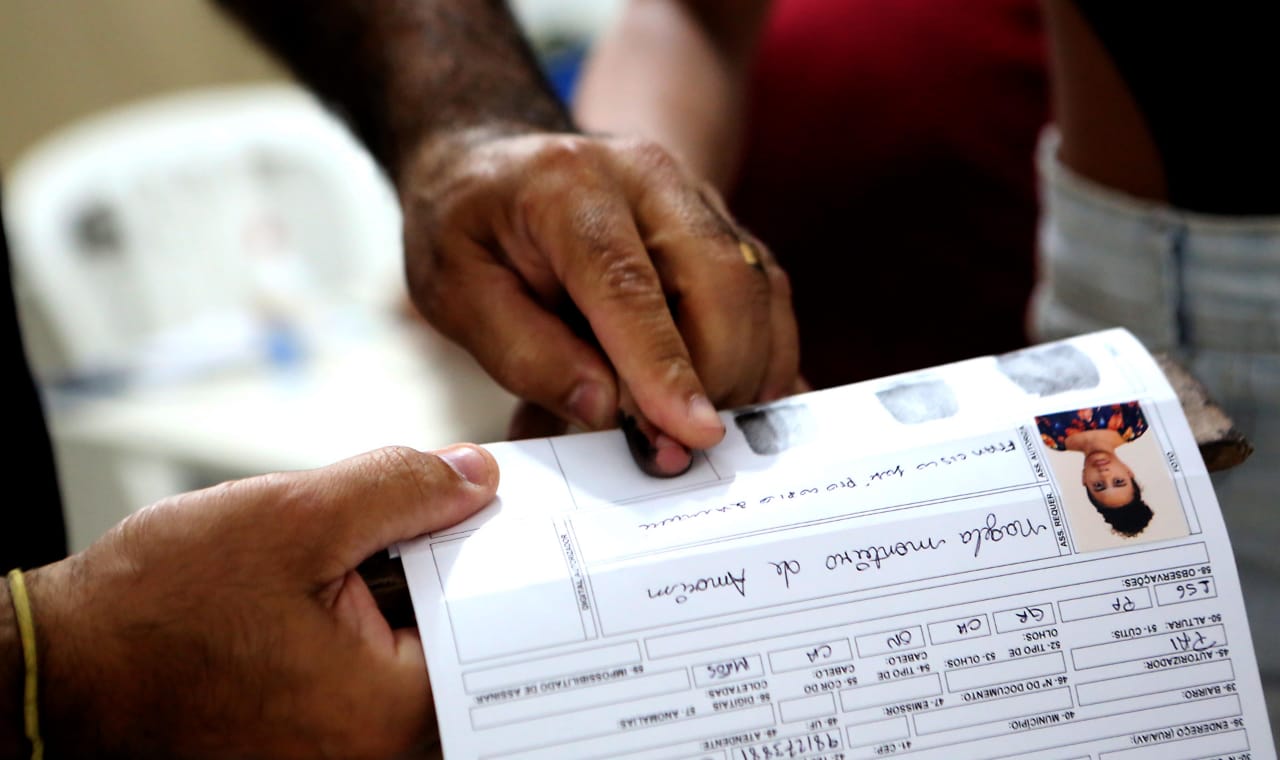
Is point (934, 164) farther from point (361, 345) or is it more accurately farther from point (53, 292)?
point (53, 292)

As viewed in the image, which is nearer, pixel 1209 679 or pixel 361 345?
pixel 1209 679

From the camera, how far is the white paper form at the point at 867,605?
0.44m

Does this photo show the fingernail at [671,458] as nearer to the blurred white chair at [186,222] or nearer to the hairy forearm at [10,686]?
the hairy forearm at [10,686]

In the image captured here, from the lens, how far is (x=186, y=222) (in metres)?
2.24

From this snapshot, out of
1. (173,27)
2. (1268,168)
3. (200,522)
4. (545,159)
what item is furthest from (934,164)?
(173,27)

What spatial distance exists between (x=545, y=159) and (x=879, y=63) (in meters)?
0.67

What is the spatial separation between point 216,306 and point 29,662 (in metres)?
1.95

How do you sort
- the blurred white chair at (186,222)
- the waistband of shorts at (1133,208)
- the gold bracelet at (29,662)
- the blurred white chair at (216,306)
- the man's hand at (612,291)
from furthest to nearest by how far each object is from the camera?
the blurred white chair at (186,222) < the blurred white chair at (216,306) < the waistband of shorts at (1133,208) < the man's hand at (612,291) < the gold bracelet at (29,662)

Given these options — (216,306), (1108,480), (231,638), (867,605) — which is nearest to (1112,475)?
(1108,480)

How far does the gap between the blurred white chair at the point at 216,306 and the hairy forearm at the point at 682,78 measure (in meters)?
0.23

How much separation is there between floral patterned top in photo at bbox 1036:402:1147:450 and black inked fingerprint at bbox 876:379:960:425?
4 cm

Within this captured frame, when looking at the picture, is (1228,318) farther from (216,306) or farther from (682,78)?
(216,306)

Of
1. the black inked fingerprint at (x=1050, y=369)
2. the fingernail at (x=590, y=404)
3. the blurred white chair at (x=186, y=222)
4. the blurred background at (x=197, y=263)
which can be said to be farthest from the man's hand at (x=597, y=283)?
the blurred white chair at (x=186, y=222)

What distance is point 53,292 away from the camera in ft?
6.33
